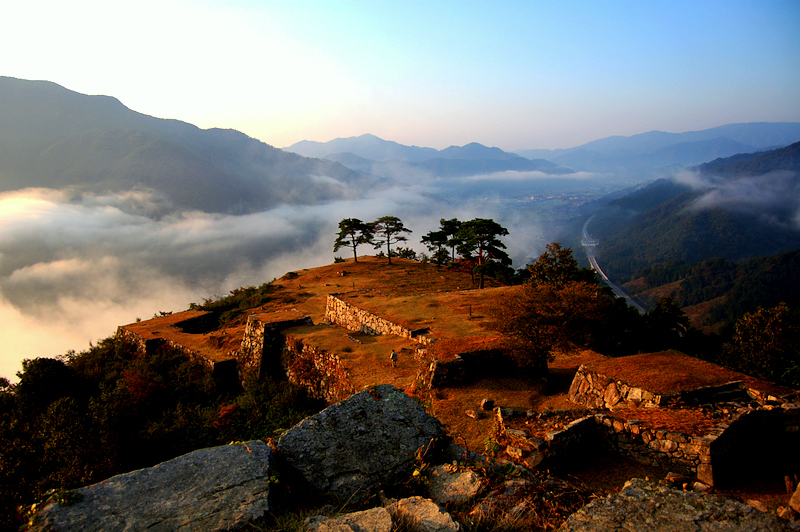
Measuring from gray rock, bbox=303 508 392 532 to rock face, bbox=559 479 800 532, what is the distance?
63.4 inches

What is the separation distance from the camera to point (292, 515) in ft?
11.7

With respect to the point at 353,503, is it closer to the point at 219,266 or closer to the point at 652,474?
the point at 652,474

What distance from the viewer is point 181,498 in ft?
11.9

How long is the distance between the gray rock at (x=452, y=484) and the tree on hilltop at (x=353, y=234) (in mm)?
40467

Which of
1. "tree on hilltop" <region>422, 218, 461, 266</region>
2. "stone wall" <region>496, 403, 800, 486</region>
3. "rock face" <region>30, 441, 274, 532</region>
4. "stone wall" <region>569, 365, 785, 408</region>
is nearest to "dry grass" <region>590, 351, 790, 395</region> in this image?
"stone wall" <region>569, 365, 785, 408</region>

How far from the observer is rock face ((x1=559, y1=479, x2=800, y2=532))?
10.1ft

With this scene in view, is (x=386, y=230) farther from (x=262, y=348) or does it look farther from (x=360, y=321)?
(x=262, y=348)

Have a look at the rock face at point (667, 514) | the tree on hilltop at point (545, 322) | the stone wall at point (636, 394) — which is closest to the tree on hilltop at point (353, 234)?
the tree on hilltop at point (545, 322)

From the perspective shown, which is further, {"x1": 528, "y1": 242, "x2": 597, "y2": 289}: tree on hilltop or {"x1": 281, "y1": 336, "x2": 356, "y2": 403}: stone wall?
{"x1": 528, "y1": 242, "x2": 597, "y2": 289}: tree on hilltop

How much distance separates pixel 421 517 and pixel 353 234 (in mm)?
43316

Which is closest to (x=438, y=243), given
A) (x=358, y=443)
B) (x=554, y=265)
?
(x=554, y=265)

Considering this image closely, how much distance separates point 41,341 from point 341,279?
128159 mm

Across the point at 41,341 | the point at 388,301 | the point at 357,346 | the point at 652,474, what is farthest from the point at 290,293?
the point at 41,341

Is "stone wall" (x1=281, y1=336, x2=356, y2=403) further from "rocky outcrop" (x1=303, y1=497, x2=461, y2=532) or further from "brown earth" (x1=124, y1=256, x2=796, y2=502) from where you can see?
"rocky outcrop" (x1=303, y1=497, x2=461, y2=532)
